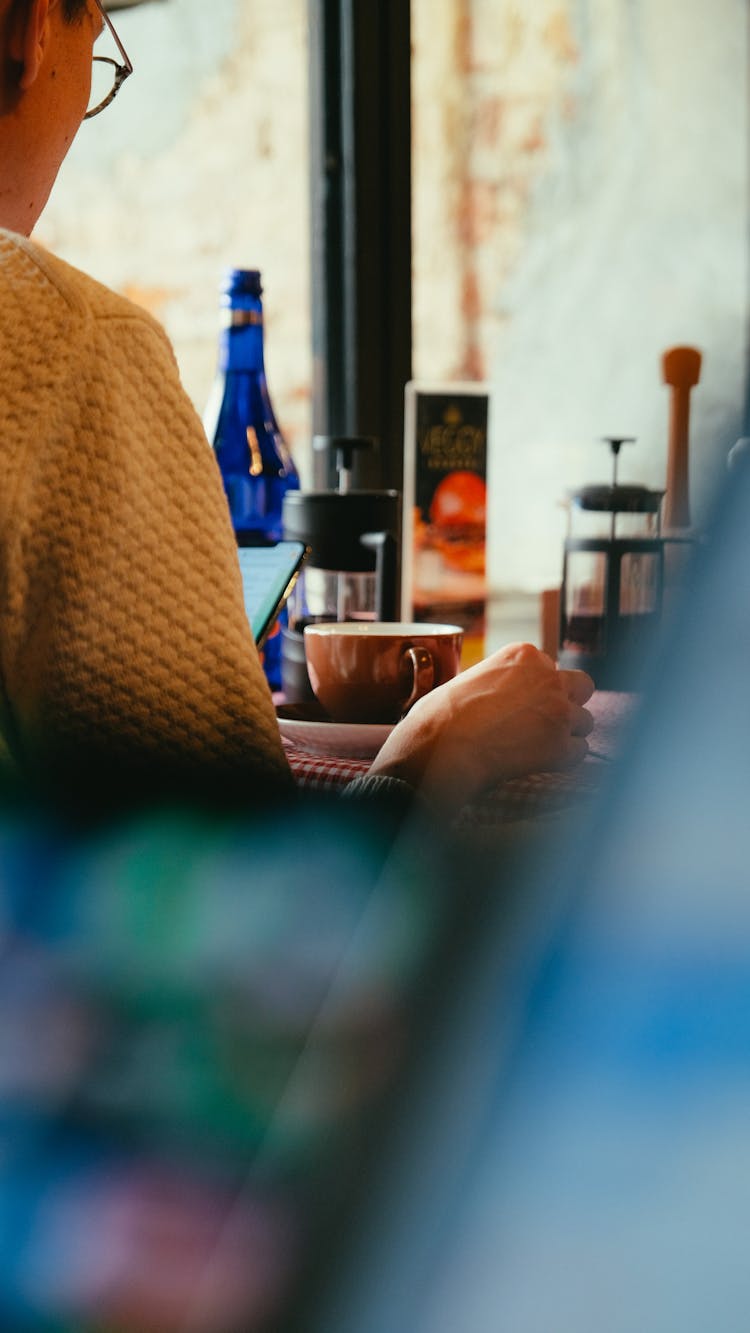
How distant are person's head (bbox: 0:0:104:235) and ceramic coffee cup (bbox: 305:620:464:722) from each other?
0.38m

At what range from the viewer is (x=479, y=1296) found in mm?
373

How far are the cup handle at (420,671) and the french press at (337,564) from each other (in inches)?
8.8

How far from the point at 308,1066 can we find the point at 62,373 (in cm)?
32

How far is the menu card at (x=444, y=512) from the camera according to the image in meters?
1.41

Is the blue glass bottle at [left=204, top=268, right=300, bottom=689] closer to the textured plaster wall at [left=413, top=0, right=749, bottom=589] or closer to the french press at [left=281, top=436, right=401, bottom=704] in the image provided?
the french press at [left=281, top=436, right=401, bottom=704]

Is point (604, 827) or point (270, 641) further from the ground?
point (604, 827)

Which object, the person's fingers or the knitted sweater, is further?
the person's fingers

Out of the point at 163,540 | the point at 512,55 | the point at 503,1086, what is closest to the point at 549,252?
the point at 512,55

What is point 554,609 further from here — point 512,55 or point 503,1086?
point 512,55

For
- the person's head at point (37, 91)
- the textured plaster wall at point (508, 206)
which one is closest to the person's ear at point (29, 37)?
the person's head at point (37, 91)

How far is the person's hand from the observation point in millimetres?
793

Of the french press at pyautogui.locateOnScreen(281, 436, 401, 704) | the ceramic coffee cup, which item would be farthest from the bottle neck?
the ceramic coffee cup

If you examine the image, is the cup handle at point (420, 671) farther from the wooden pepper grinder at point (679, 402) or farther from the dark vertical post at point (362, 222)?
the dark vertical post at point (362, 222)

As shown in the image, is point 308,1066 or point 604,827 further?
point 308,1066
